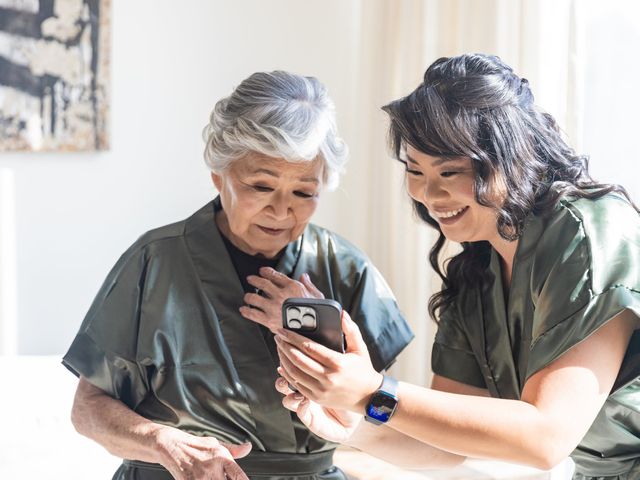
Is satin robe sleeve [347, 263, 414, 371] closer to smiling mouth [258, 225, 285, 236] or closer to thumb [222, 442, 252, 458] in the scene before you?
smiling mouth [258, 225, 285, 236]

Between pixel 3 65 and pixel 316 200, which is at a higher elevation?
pixel 3 65

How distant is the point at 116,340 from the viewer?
171cm

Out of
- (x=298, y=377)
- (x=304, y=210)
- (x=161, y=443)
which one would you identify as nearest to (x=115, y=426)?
(x=161, y=443)

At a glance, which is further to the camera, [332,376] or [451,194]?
[451,194]

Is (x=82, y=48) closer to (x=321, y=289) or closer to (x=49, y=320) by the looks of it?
(x=49, y=320)

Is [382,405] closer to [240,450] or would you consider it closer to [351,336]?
[351,336]

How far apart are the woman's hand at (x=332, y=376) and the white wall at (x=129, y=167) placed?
108 inches

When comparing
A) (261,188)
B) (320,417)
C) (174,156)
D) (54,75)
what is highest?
(54,75)

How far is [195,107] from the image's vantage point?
4.09 metres

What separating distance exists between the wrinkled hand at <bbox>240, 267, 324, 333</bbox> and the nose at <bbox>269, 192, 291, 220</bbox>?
0.12 m

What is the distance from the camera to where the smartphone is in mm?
1431

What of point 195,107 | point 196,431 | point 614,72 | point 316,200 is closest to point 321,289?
point 316,200

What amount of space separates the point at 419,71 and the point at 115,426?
8.61ft

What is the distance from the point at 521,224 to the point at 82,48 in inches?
113
